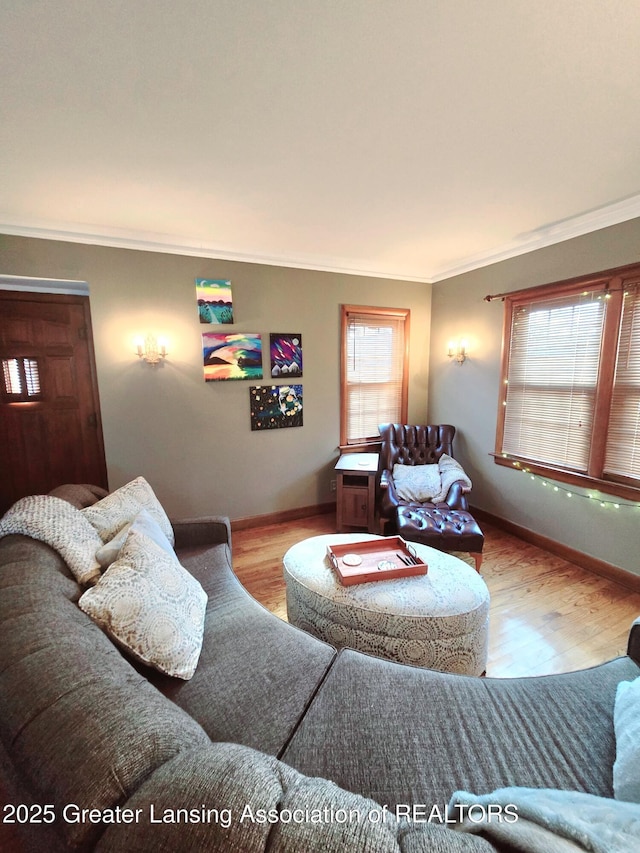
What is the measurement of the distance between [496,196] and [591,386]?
156 centimetres

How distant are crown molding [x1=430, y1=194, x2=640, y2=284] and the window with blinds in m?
0.93

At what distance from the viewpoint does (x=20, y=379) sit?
2865 millimetres

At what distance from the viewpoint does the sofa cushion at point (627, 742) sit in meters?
0.76

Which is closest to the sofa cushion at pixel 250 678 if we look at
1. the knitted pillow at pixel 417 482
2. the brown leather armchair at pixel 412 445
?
the knitted pillow at pixel 417 482

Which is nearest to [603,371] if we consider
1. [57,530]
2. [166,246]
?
[57,530]

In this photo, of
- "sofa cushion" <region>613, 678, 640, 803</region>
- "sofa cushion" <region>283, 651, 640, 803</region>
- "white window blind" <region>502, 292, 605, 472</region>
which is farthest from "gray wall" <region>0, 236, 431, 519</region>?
"sofa cushion" <region>613, 678, 640, 803</region>

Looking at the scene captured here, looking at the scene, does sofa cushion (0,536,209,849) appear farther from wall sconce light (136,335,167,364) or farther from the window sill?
the window sill

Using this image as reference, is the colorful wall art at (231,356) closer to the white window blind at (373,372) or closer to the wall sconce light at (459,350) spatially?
the white window blind at (373,372)

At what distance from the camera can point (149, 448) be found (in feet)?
A: 9.87

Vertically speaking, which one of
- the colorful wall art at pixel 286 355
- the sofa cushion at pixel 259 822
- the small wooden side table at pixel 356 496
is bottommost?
the small wooden side table at pixel 356 496

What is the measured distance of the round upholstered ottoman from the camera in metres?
1.45

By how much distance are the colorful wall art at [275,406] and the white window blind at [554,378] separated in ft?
6.72

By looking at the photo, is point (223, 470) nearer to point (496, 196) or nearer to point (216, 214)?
point (216, 214)

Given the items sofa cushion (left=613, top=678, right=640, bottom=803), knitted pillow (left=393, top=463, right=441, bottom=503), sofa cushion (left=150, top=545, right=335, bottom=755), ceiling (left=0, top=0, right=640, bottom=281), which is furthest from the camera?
knitted pillow (left=393, top=463, right=441, bottom=503)
